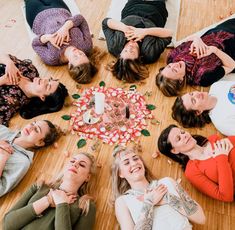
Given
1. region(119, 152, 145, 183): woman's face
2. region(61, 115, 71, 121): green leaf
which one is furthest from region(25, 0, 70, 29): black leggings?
region(119, 152, 145, 183): woman's face

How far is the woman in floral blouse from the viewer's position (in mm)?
2223

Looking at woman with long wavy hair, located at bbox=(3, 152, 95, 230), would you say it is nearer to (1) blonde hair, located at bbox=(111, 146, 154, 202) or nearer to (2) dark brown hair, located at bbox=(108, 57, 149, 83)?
(1) blonde hair, located at bbox=(111, 146, 154, 202)

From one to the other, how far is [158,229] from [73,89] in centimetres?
135

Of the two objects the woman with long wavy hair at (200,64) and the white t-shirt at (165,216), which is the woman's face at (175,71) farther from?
the white t-shirt at (165,216)

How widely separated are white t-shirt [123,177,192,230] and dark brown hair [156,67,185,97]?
3.09 feet

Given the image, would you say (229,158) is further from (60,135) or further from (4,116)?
(4,116)

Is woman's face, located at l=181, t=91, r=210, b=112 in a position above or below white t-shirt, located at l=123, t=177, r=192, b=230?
above

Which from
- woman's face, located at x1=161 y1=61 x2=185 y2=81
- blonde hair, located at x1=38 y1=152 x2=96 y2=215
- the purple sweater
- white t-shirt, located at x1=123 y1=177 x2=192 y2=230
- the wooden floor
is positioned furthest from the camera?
the purple sweater

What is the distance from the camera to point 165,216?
5.06 ft

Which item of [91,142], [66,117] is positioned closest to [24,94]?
[66,117]

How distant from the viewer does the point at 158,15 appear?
9.24ft

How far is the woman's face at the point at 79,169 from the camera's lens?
175 cm

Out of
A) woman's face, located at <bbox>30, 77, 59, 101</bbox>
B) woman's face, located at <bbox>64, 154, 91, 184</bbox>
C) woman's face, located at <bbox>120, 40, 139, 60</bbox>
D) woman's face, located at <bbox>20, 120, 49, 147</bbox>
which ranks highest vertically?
woman's face, located at <bbox>30, 77, 59, 101</bbox>

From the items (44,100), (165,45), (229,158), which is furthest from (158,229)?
(165,45)
